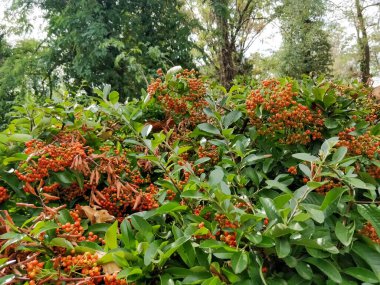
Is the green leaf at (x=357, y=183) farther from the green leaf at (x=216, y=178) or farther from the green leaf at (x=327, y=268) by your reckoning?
the green leaf at (x=216, y=178)

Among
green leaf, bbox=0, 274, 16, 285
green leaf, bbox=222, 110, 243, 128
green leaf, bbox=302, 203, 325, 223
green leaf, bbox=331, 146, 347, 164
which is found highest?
green leaf, bbox=222, 110, 243, 128

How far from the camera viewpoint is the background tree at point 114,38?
989 cm

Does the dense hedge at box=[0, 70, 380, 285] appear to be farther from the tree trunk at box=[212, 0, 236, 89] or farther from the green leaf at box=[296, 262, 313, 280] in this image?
the tree trunk at box=[212, 0, 236, 89]

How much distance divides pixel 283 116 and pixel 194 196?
1.81ft

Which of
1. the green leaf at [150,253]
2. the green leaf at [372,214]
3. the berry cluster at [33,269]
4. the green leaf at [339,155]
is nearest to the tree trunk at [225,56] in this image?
the green leaf at [339,155]

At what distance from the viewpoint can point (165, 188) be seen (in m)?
1.20

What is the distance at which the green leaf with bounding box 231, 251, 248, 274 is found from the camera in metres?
0.84

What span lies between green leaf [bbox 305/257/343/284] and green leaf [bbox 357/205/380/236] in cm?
19

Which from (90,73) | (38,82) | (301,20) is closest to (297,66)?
(301,20)

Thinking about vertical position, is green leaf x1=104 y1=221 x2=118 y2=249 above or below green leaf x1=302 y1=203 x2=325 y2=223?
above

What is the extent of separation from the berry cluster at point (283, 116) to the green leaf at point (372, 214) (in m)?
0.41

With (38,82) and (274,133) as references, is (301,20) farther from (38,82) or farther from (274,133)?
(274,133)

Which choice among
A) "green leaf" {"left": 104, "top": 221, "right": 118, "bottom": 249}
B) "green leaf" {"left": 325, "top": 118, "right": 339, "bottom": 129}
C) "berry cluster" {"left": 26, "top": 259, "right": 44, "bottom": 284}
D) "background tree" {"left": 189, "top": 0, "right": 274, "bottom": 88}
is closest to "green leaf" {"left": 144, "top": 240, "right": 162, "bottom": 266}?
"green leaf" {"left": 104, "top": 221, "right": 118, "bottom": 249}

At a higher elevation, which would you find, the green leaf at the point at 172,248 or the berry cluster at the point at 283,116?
the berry cluster at the point at 283,116
